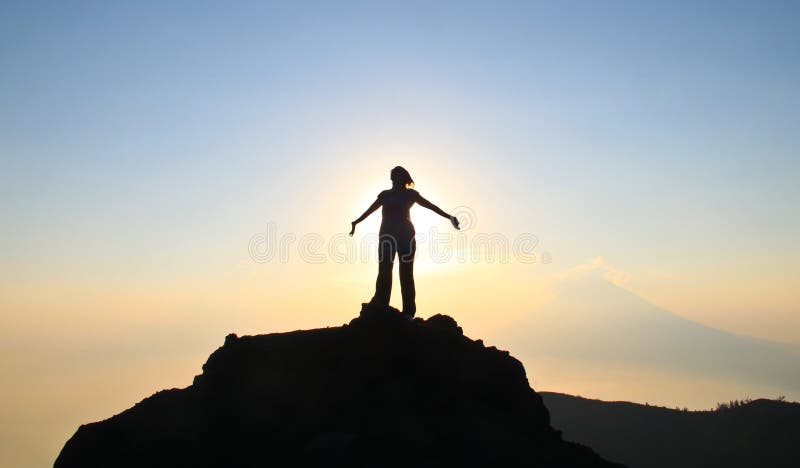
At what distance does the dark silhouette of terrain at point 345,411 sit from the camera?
10562 mm

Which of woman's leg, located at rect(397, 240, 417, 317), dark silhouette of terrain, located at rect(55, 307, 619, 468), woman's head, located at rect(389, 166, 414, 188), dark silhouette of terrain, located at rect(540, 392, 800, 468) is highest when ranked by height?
woman's head, located at rect(389, 166, 414, 188)

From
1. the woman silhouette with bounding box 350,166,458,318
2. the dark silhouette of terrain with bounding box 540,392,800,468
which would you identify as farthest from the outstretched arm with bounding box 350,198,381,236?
the dark silhouette of terrain with bounding box 540,392,800,468

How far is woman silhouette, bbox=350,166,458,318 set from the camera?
1368 centimetres

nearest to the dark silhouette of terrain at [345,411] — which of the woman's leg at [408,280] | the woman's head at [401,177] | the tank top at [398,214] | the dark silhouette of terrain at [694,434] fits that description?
the woman's leg at [408,280]

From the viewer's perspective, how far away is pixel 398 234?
44.9ft

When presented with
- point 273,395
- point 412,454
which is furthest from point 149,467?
point 412,454

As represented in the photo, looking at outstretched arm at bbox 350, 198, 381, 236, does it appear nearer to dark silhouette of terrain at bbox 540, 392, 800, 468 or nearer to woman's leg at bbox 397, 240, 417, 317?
woman's leg at bbox 397, 240, 417, 317

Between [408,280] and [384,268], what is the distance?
0.60m

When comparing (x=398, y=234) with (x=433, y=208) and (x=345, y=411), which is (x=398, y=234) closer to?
(x=433, y=208)

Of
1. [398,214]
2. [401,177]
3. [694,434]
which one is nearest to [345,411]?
[398,214]

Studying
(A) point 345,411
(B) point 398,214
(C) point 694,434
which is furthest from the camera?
(C) point 694,434

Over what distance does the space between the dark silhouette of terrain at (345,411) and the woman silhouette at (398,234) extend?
2.91 ft

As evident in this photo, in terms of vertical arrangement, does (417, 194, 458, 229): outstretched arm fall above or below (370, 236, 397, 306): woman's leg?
above

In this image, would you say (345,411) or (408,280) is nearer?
(345,411)
